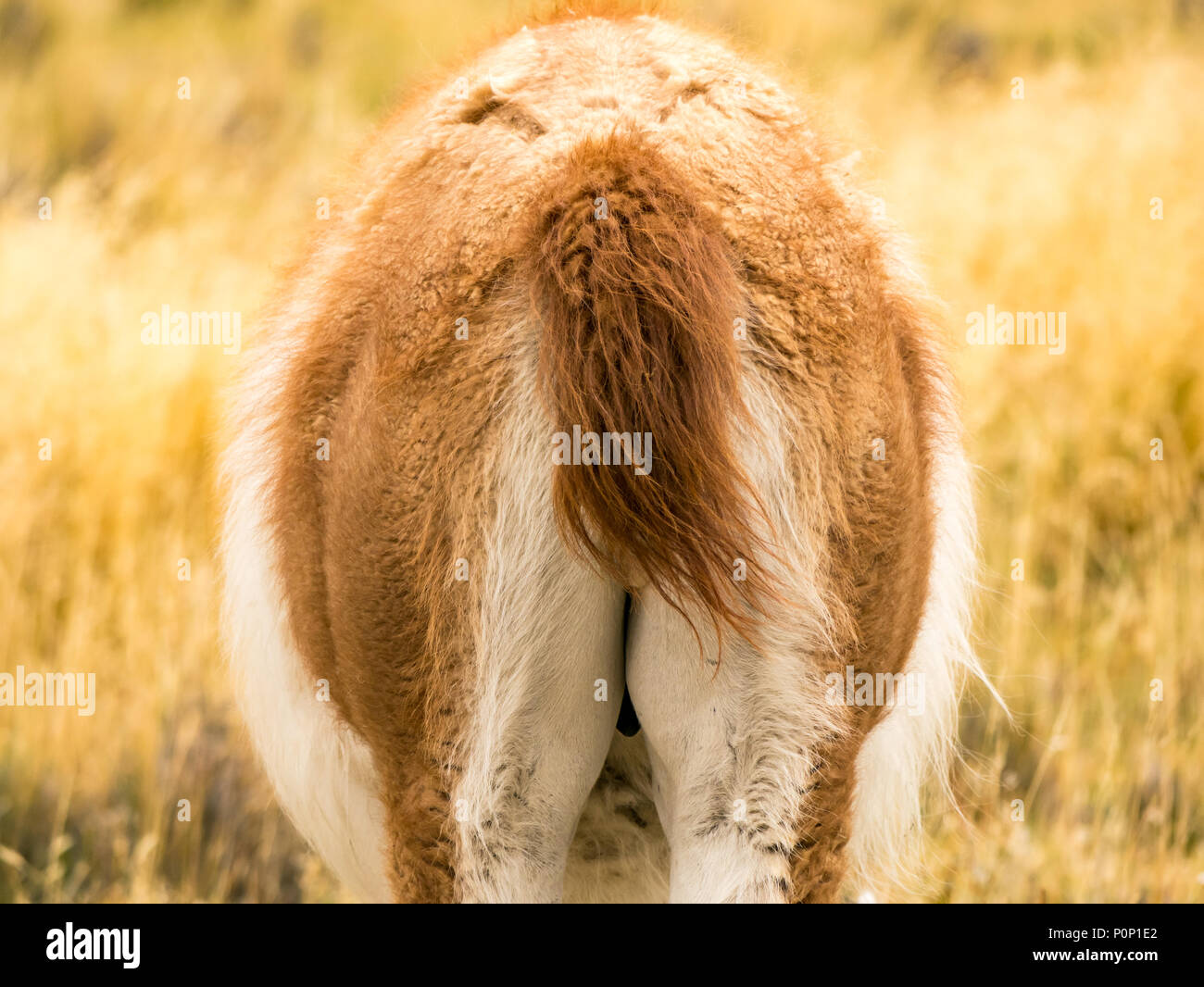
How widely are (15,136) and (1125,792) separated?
8174mm

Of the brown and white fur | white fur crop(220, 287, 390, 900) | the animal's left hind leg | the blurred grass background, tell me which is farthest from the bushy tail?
the blurred grass background

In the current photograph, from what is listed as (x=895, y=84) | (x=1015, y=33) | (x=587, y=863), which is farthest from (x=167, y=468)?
(x=1015, y=33)

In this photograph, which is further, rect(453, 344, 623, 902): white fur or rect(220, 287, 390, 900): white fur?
rect(220, 287, 390, 900): white fur

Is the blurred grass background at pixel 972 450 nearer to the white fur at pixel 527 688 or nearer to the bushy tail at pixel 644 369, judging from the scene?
the bushy tail at pixel 644 369

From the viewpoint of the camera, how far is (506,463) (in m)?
1.90

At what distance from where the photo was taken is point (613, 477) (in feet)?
5.88

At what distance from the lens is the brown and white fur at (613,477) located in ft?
5.96

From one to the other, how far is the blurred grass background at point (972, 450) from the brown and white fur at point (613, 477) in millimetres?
809

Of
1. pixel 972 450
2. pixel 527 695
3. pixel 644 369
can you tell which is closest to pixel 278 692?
pixel 527 695

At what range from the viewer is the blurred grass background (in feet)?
13.6

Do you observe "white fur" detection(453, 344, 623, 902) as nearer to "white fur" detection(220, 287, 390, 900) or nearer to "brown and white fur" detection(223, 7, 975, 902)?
"brown and white fur" detection(223, 7, 975, 902)

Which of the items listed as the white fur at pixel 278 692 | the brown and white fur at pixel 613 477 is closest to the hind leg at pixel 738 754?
the brown and white fur at pixel 613 477

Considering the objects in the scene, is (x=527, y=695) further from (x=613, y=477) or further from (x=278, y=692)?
(x=278, y=692)

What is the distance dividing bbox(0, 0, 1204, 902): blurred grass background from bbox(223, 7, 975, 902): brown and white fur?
809 millimetres
